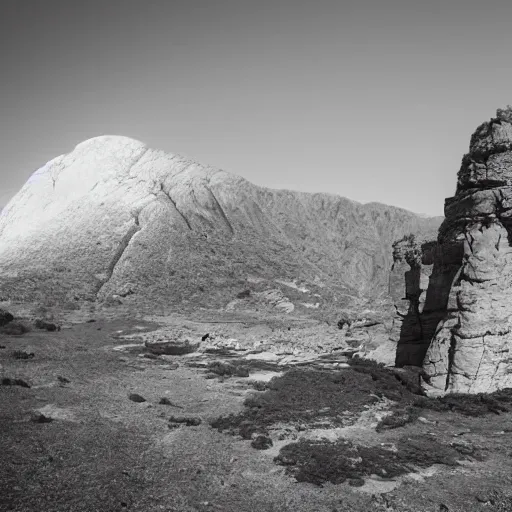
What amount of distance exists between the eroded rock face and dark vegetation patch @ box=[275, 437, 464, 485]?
4.70 meters

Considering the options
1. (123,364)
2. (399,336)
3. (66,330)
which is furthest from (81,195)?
(399,336)

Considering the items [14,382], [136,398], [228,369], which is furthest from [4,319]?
[136,398]

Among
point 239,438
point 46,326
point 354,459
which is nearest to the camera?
point 354,459

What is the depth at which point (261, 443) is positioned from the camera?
13461 mm

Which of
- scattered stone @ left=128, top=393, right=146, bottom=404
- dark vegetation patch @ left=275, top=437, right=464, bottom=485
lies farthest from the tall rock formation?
scattered stone @ left=128, top=393, right=146, bottom=404

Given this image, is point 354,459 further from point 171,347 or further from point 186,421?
A: point 171,347

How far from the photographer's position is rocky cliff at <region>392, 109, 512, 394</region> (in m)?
17.0

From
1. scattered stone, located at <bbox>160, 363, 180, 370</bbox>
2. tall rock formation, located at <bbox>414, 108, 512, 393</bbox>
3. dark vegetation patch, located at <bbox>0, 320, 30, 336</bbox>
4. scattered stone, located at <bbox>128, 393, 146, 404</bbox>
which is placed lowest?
dark vegetation patch, located at <bbox>0, 320, 30, 336</bbox>

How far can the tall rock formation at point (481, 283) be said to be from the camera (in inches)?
668

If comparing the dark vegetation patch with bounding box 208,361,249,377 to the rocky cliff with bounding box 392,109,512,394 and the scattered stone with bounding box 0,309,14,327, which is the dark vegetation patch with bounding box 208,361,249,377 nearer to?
the rocky cliff with bounding box 392,109,512,394

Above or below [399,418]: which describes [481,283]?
above

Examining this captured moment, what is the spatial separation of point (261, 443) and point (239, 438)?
3.52 feet

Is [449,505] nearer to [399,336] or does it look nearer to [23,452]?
[23,452]

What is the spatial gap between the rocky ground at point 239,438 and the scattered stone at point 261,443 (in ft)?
0.16
